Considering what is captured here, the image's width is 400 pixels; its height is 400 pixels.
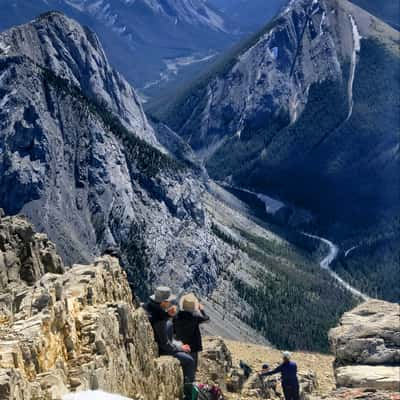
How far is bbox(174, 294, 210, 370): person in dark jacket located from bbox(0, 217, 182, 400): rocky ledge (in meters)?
1.57

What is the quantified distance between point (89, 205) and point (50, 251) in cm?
9989

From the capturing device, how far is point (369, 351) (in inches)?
1607

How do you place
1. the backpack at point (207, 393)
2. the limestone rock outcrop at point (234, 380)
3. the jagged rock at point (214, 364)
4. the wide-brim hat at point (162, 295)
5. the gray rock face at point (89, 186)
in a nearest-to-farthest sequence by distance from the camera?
the wide-brim hat at point (162, 295)
the backpack at point (207, 393)
the jagged rock at point (214, 364)
the limestone rock outcrop at point (234, 380)
the gray rock face at point (89, 186)

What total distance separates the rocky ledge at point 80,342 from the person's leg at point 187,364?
21.3 inches

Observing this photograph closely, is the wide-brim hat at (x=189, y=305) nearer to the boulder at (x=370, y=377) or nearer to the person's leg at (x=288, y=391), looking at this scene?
the person's leg at (x=288, y=391)

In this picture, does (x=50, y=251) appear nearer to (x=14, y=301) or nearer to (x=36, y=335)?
(x=14, y=301)

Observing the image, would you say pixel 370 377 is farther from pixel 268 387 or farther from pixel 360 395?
pixel 268 387

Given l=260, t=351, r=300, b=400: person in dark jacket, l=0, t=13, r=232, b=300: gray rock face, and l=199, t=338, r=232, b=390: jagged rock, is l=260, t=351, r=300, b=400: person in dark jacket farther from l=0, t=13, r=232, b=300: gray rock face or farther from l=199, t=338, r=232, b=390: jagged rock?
l=0, t=13, r=232, b=300: gray rock face

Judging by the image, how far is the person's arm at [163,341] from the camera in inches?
1102

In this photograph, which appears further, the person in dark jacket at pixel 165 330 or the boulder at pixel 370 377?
the boulder at pixel 370 377

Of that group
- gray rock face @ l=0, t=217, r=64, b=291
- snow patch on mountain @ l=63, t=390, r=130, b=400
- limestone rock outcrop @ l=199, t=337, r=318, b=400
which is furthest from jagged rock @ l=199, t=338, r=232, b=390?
snow patch on mountain @ l=63, t=390, r=130, b=400

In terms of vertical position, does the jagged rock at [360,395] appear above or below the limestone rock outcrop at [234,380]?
above

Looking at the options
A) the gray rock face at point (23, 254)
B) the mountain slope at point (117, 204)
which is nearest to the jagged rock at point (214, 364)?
the gray rock face at point (23, 254)

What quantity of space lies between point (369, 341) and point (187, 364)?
15763mm
